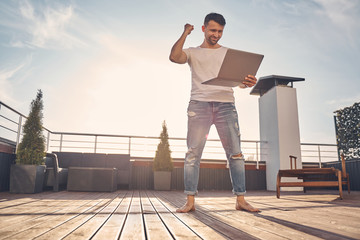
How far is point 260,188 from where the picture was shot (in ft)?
24.6

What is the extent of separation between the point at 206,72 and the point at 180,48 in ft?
0.99

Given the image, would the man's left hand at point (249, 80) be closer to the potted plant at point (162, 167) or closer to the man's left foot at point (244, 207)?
the man's left foot at point (244, 207)

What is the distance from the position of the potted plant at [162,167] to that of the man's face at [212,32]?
15.0ft

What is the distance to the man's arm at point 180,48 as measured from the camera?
1.96m

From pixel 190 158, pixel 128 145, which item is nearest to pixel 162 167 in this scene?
pixel 128 145

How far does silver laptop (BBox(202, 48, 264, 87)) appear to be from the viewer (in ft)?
5.99

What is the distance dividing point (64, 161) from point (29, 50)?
3.25 metres

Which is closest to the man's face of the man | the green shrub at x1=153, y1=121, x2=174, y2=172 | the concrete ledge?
the man

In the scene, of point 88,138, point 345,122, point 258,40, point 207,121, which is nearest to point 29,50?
point 88,138

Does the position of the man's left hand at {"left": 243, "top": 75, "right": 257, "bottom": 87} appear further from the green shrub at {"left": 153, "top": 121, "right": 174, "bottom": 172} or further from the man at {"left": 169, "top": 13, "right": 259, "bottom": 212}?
the green shrub at {"left": 153, "top": 121, "right": 174, "bottom": 172}

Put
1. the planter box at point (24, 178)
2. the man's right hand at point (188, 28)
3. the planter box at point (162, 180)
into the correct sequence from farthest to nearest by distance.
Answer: the planter box at point (162, 180), the planter box at point (24, 178), the man's right hand at point (188, 28)

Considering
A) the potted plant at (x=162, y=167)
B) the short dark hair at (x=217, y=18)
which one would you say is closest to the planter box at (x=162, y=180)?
the potted plant at (x=162, y=167)

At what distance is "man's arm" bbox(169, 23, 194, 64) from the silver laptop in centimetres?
31

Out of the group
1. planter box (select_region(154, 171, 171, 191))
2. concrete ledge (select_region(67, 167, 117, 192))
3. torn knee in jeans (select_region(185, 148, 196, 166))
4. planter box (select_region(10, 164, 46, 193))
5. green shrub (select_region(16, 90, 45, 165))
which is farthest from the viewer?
planter box (select_region(154, 171, 171, 191))
